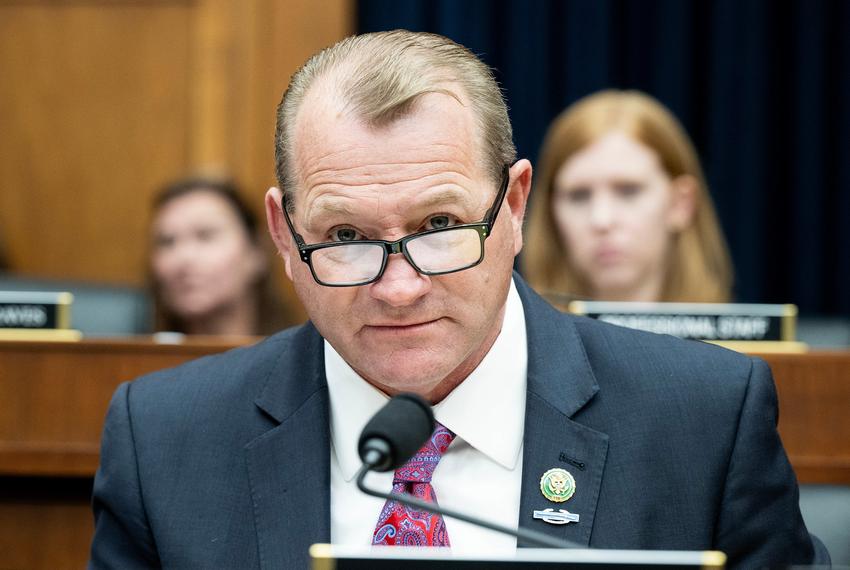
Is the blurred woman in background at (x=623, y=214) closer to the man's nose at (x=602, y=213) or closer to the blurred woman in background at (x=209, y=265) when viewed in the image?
the man's nose at (x=602, y=213)

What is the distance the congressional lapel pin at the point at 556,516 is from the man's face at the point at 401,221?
22 centimetres

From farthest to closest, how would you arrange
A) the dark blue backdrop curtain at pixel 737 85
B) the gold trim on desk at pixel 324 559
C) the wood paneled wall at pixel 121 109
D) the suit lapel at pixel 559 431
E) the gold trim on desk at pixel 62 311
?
the wood paneled wall at pixel 121 109
the dark blue backdrop curtain at pixel 737 85
the gold trim on desk at pixel 62 311
the suit lapel at pixel 559 431
the gold trim on desk at pixel 324 559

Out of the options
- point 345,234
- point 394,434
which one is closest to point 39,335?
point 345,234

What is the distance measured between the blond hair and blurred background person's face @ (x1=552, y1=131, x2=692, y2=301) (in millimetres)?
1429

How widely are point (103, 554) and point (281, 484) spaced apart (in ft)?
0.96

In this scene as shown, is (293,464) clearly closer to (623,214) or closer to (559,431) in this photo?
(559,431)

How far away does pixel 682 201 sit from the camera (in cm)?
325

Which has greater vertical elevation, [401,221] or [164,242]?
[401,221]

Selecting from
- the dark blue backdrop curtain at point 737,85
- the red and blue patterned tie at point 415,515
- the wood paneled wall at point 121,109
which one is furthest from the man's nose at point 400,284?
the wood paneled wall at point 121,109

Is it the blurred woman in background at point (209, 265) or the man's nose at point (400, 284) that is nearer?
the man's nose at point (400, 284)

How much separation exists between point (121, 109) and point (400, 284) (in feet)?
10.5

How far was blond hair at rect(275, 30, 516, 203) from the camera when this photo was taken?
5.06ft

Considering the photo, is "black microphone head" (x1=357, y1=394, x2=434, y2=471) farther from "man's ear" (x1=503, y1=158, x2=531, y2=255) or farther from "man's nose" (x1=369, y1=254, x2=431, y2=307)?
"man's ear" (x1=503, y1=158, x2=531, y2=255)

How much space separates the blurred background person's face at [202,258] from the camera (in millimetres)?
3371
